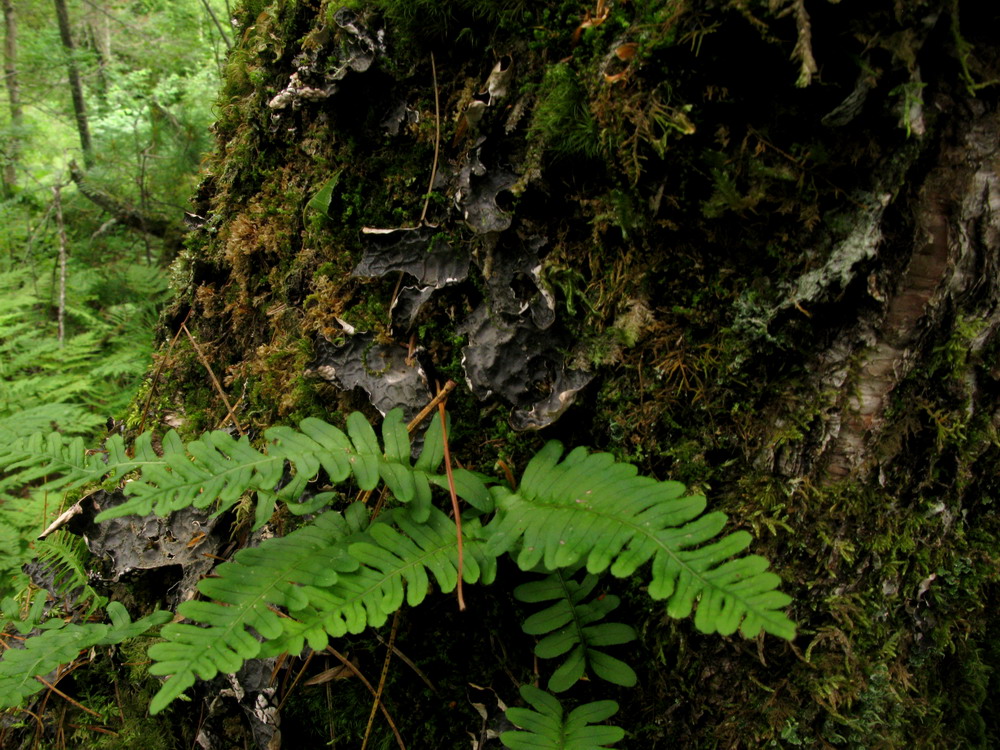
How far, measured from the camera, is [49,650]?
1.88 m

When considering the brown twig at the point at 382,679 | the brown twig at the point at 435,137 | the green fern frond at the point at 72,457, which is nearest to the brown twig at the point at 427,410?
the brown twig at the point at 382,679

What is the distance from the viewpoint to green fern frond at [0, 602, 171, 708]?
1.80 m

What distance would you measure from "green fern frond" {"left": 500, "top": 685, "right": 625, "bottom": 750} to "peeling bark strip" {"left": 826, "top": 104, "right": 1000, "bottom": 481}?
3.12ft

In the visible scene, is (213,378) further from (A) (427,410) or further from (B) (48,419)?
(B) (48,419)

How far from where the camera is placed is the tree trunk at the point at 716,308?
54.7 inches

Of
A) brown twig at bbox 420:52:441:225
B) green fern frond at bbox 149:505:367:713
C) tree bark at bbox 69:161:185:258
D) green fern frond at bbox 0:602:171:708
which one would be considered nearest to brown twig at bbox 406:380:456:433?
green fern frond at bbox 149:505:367:713

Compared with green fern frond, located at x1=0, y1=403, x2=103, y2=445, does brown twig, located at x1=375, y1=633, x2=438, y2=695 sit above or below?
above

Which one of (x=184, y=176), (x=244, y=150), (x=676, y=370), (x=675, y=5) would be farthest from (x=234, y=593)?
(x=184, y=176)

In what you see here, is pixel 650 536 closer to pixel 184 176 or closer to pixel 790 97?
pixel 790 97

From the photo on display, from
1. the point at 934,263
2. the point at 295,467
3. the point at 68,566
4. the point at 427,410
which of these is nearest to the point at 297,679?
the point at 295,467

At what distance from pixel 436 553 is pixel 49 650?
134 centimetres

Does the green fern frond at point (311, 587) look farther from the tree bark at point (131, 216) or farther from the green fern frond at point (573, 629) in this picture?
the tree bark at point (131, 216)

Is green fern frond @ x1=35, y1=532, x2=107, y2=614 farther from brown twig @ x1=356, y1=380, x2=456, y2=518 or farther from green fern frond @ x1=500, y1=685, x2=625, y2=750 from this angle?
green fern frond @ x1=500, y1=685, x2=625, y2=750

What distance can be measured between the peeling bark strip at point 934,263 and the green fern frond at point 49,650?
2183 millimetres
